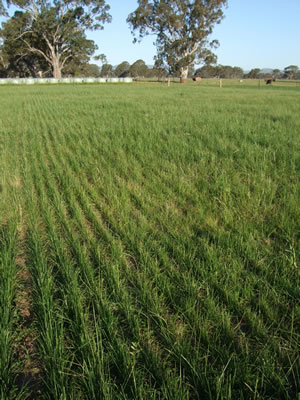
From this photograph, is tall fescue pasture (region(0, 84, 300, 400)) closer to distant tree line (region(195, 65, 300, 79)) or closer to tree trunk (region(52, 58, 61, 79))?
tree trunk (region(52, 58, 61, 79))

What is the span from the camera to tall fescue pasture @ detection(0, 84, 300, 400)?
59.3 inches

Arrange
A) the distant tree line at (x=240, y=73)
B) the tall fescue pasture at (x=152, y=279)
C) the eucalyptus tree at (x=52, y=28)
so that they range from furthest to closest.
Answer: the distant tree line at (x=240, y=73)
the eucalyptus tree at (x=52, y=28)
the tall fescue pasture at (x=152, y=279)

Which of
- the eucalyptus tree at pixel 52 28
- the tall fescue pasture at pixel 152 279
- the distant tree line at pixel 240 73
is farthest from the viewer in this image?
the distant tree line at pixel 240 73

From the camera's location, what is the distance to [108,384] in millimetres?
1422

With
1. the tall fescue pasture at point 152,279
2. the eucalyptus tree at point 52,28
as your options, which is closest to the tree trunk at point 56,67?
the eucalyptus tree at point 52,28

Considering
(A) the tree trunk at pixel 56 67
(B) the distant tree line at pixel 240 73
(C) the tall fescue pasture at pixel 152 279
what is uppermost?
(B) the distant tree line at pixel 240 73

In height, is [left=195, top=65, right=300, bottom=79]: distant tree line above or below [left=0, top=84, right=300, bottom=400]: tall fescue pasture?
above

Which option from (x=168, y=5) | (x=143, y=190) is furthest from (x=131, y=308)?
(x=168, y=5)

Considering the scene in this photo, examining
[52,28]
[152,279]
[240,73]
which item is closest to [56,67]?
[52,28]

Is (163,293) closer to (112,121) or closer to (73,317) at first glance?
(73,317)

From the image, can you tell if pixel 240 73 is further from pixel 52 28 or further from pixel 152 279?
pixel 152 279

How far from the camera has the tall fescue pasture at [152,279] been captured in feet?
4.94

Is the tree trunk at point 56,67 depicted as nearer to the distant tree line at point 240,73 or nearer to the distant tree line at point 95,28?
the distant tree line at point 95,28

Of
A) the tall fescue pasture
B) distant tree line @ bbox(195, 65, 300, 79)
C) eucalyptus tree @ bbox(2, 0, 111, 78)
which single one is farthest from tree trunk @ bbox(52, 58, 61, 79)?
distant tree line @ bbox(195, 65, 300, 79)
